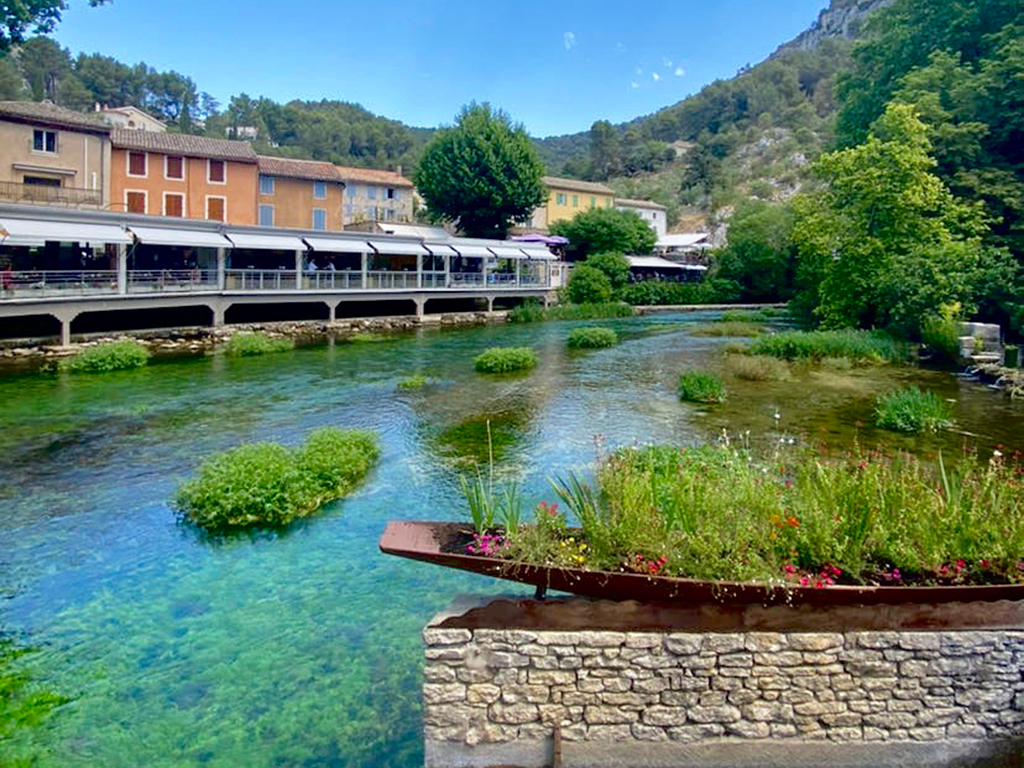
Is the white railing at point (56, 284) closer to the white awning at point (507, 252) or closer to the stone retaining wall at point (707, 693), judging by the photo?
the white awning at point (507, 252)

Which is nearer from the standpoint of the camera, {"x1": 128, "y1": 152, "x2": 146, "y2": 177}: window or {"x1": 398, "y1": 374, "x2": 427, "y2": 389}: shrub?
{"x1": 398, "y1": 374, "x2": 427, "y2": 389}: shrub

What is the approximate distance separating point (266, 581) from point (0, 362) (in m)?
18.4

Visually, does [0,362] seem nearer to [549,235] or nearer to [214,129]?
[549,235]

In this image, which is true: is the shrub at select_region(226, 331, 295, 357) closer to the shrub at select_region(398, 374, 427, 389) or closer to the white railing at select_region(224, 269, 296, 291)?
the white railing at select_region(224, 269, 296, 291)

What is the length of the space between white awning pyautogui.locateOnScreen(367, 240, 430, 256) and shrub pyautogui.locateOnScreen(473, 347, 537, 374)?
14.2 m

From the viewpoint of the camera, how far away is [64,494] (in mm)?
10898

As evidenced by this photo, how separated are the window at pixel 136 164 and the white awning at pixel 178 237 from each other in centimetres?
1338

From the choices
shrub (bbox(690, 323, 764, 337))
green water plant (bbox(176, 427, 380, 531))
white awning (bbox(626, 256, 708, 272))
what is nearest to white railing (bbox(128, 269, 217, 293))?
green water plant (bbox(176, 427, 380, 531))

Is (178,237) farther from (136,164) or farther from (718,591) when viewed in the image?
(718,591)

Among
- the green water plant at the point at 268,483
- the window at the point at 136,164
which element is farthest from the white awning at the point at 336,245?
the green water plant at the point at 268,483

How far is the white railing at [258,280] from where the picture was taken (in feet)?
95.5

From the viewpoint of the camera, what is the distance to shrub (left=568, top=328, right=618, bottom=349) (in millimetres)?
28484

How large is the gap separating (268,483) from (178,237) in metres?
20.2

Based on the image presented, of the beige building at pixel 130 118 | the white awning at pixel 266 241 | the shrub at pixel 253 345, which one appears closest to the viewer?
the shrub at pixel 253 345
